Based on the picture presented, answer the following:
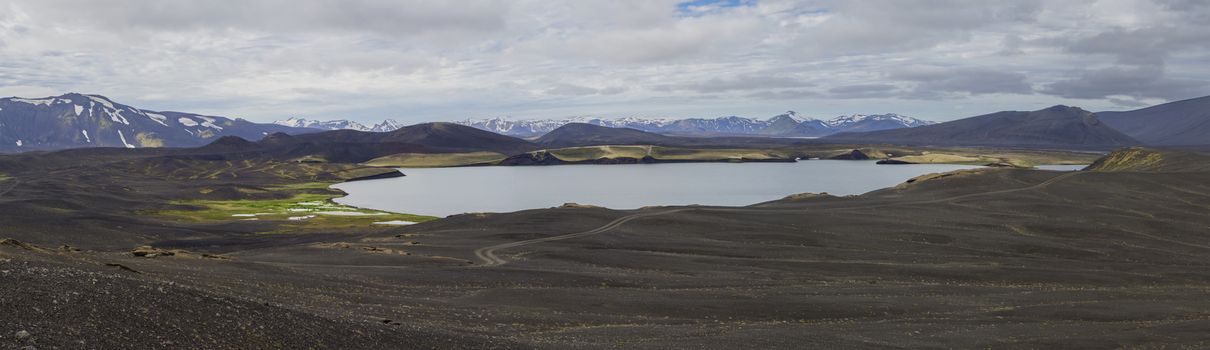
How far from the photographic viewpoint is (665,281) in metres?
62.4

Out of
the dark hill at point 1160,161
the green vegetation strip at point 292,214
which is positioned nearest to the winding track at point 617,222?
the green vegetation strip at point 292,214

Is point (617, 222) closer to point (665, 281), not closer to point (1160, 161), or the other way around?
point (665, 281)

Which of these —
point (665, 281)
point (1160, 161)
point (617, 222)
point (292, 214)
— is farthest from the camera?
point (1160, 161)

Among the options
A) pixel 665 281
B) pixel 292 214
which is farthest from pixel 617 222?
pixel 292 214

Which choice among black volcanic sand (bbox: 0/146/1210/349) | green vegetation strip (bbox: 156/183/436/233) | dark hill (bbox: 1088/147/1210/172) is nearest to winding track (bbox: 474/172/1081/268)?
black volcanic sand (bbox: 0/146/1210/349)

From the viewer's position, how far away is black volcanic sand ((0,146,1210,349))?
30.1m

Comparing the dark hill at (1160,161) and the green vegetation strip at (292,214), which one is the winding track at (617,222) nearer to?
the green vegetation strip at (292,214)

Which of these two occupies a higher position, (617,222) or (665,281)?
(617,222)

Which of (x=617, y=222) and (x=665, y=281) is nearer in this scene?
(x=665, y=281)

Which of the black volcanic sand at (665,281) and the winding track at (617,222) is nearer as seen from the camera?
the black volcanic sand at (665,281)

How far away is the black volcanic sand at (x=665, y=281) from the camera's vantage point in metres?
30.1

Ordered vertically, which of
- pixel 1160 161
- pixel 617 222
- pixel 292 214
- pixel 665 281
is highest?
pixel 1160 161

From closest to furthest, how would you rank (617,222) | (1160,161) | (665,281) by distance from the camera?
1. (665,281)
2. (617,222)
3. (1160,161)

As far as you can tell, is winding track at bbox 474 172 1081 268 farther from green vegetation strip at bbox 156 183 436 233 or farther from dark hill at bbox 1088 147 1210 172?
dark hill at bbox 1088 147 1210 172
